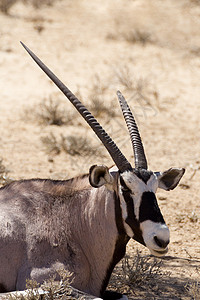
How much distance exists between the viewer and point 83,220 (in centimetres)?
452

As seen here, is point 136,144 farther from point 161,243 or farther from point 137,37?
point 137,37

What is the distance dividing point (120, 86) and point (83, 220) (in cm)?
816

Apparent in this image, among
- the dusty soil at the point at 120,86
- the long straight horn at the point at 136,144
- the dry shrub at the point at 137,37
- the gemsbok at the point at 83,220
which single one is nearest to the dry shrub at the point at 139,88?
the dusty soil at the point at 120,86

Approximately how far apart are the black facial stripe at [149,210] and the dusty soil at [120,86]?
1.33 meters

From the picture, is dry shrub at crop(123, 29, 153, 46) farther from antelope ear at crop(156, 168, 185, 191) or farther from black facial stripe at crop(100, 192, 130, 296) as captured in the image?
black facial stripe at crop(100, 192, 130, 296)

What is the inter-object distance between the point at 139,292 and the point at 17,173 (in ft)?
11.4

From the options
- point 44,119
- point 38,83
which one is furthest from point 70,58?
point 44,119

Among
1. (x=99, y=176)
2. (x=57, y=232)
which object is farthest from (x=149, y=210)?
(x=57, y=232)

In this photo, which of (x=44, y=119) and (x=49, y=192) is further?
(x=44, y=119)

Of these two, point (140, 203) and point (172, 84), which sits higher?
point (140, 203)

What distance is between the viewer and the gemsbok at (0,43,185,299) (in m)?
4.14

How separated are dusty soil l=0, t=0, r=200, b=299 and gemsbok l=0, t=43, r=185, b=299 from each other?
37.5 inches

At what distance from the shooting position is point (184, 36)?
16750 mm

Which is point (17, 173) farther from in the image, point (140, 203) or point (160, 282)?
point (140, 203)
